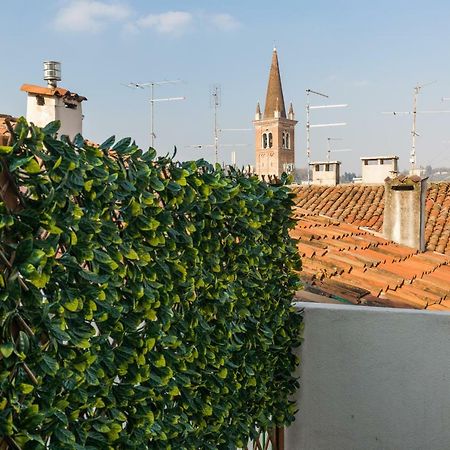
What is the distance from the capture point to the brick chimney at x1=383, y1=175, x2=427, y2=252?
10969mm

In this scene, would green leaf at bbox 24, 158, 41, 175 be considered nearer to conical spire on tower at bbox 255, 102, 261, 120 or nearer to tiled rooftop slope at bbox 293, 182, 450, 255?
tiled rooftop slope at bbox 293, 182, 450, 255

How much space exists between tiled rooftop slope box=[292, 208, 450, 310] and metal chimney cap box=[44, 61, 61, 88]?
14.8ft

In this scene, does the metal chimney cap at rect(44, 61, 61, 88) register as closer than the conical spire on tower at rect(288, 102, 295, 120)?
Yes

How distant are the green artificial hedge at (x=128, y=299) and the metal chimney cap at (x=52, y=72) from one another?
561 cm

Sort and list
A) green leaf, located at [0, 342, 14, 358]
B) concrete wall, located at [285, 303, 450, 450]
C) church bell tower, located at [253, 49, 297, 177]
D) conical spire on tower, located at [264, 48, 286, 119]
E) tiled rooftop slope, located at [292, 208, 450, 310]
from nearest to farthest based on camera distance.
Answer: green leaf, located at [0, 342, 14, 358] → concrete wall, located at [285, 303, 450, 450] → tiled rooftop slope, located at [292, 208, 450, 310] → conical spire on tower, located at [264, 48, 286, 119] → church bell tower, located at [253, 49, 297, 177]

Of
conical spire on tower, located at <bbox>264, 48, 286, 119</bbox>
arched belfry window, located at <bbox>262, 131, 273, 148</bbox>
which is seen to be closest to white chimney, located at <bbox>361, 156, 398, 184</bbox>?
conical spire on tower, located at <bbox>264, 48, 286, 119</bbox>

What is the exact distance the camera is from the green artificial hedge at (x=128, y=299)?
1.86 meters

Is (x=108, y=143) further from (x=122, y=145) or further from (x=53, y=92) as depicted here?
(x=53, y=92)

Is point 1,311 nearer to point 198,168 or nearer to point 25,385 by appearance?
point 25,385

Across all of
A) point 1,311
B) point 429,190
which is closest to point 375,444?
point 1,311

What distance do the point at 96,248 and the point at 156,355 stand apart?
0.68 meters

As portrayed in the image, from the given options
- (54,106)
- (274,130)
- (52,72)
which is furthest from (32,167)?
(274,130)

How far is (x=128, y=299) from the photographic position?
238 cm

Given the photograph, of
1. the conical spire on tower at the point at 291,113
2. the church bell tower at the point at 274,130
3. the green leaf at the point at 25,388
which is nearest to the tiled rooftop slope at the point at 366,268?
the green leaf at the point at 25,388
